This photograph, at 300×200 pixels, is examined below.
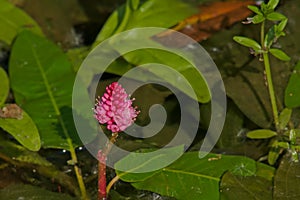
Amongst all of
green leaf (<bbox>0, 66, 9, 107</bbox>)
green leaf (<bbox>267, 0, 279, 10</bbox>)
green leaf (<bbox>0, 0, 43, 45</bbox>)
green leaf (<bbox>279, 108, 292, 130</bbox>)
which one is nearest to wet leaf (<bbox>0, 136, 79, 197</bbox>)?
green leaf (<bbox>0, 66, 9, 107</bbox>)

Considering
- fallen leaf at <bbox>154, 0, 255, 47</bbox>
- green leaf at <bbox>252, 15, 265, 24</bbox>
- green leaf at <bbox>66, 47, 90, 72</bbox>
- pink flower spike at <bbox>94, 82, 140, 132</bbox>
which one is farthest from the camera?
fallen leaf at <bbox>154, 0, 255, 47</bbox>

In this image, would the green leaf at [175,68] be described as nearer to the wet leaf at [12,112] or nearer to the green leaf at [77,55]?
the green leaf at [77,55]

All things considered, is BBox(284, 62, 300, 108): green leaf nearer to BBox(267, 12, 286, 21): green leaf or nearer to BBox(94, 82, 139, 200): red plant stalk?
BBox(267, 12, 286, 21): green leaf

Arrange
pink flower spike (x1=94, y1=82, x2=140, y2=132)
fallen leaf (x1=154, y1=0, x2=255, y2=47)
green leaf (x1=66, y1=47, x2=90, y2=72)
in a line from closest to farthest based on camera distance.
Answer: pink flower spike (x1=94, y1=82, x2=140, y2=132)
green leaf (x1=66, y1=47, x2=90, y2=72)
fallen leaf (x1=154, y1=0, x2=255, y2=47)

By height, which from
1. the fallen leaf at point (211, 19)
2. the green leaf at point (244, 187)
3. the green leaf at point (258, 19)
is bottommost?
the green leaf at point (244, 187)

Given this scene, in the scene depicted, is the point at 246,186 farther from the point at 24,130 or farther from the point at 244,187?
the point at 24,130

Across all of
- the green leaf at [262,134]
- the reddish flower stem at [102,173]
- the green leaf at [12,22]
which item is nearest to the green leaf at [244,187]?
the green leaf at [262,134]

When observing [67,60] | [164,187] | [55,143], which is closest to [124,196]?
[164,187]
